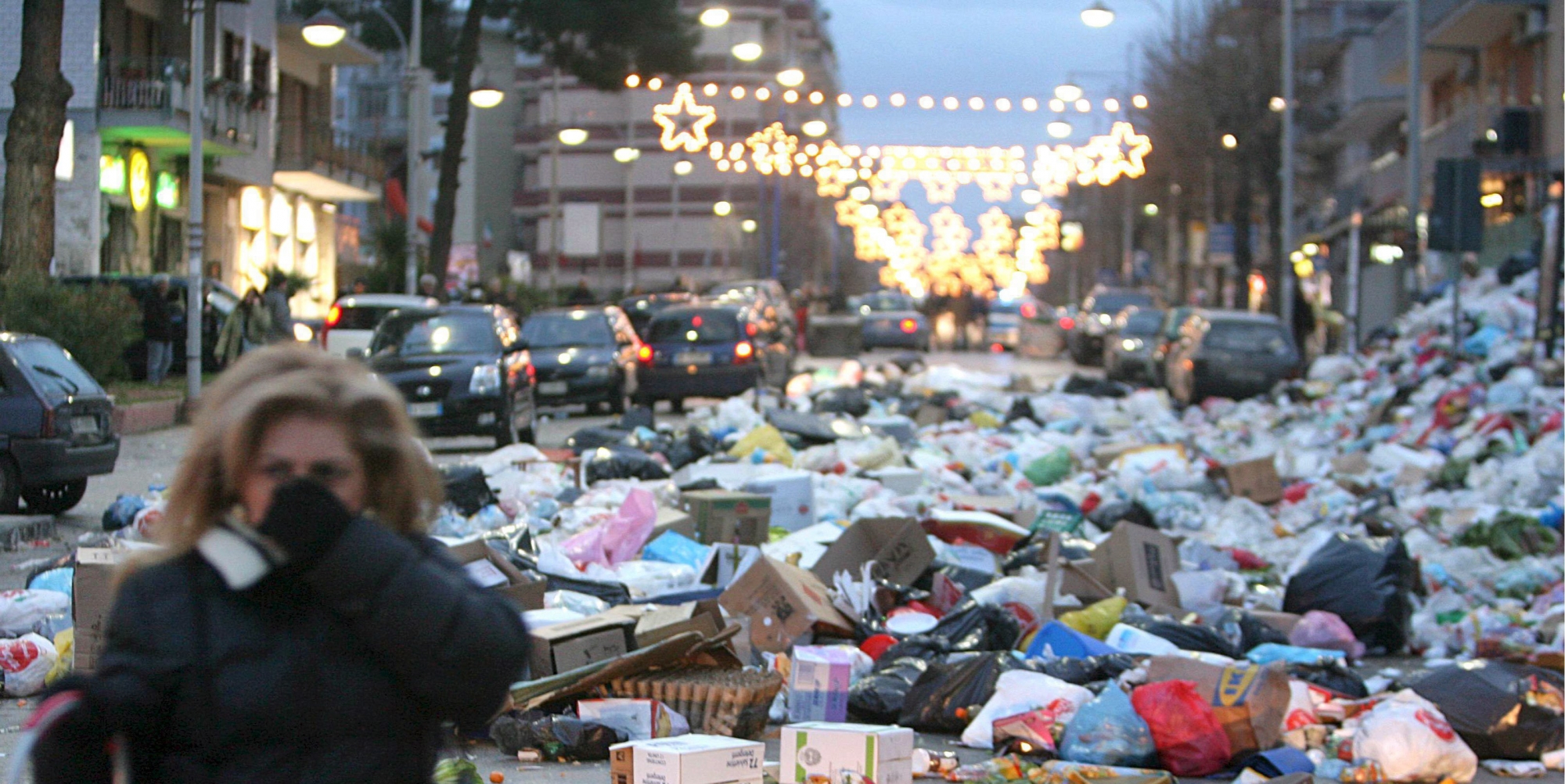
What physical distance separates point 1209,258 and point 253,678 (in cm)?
5566

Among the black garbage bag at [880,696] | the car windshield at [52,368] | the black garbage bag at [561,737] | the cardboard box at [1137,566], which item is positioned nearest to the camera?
the black garbage bag at [561,737]

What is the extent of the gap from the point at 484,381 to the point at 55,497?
5.85 m

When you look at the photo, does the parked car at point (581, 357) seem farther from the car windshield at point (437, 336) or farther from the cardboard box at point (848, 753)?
the cardboard box at point (848, 753)

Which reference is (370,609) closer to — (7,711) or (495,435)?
(7,711)

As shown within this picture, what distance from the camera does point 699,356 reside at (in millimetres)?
25266

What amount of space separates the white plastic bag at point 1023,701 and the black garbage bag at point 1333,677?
1.37 meters

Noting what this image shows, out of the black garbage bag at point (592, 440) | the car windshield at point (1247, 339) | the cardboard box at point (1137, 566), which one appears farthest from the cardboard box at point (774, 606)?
the car windshield at point (1247, 339)

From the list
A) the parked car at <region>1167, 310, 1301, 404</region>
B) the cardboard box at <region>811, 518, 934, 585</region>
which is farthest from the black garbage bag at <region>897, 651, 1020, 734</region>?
the parked car at <region>1167, 310, 1301, 404</region>

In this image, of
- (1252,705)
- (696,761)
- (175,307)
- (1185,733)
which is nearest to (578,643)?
(696,761)

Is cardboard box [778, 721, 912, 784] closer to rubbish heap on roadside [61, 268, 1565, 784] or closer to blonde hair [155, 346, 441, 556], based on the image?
rubbish heap on roadside [61, 268, 1565, 784]

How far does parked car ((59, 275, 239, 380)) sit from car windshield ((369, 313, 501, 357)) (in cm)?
361

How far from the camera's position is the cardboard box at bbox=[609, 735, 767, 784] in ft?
17.1

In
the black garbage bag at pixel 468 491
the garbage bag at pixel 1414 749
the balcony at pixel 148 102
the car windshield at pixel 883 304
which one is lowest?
the garbage bag at pixel 1414 749

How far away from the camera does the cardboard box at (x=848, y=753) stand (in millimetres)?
5711
